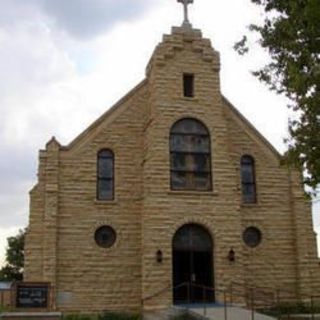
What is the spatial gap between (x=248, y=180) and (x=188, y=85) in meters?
5.12

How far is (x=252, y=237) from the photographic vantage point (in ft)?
94.6

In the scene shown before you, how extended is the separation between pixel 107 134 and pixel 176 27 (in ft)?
19.2

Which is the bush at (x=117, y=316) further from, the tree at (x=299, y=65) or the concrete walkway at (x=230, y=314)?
the tree at (x=299, y=65)

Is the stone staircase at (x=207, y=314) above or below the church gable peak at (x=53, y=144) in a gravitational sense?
below

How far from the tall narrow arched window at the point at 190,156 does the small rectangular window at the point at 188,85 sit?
1331mm

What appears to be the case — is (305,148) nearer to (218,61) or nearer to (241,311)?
(241,311)

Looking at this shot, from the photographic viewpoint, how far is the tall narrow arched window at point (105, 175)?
27688mm

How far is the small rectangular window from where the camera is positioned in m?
28.6

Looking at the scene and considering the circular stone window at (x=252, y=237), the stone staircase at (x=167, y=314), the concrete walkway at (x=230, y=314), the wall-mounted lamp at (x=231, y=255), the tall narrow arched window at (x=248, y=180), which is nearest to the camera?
the concrete walkway at (x=230, y=314)

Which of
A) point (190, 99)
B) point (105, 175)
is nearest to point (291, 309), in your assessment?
point (105, 175)

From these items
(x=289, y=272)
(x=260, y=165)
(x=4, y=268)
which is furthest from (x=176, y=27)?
(x=4, y=268)

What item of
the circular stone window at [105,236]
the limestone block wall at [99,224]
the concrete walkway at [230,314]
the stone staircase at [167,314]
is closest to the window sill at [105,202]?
the limestone block wall at [99,224]

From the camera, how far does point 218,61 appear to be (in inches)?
1147

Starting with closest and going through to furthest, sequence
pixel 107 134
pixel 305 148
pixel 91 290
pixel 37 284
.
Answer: pixel 305 148 < pixel 37 284 < pixel 91 290 < pixel 107 134
